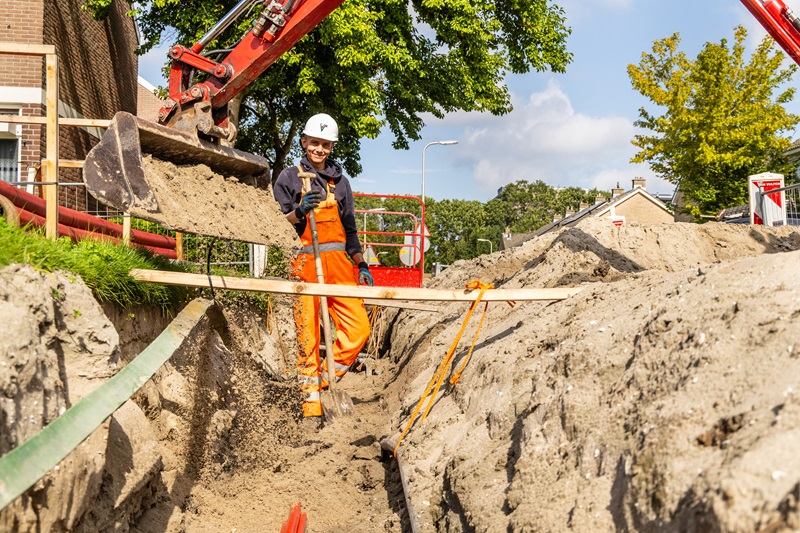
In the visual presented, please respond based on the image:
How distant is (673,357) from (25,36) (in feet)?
47.7

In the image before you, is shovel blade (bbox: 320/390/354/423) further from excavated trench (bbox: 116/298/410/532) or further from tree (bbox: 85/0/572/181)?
tree (bbox: 85/0/572/181)

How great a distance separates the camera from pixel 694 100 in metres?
23.5

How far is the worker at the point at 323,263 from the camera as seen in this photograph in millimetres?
6727

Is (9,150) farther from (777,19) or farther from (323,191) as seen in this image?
(777,19)

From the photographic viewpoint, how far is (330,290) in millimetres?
5289

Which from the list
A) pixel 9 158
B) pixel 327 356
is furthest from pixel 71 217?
pixel 9 158

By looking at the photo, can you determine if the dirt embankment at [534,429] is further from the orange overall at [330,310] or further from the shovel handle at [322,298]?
the shovel handle at [322,298]

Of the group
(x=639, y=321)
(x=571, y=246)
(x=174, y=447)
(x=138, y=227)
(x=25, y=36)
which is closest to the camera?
(x=639, y=321)

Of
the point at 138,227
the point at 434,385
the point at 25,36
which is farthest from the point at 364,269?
the point at 25,36

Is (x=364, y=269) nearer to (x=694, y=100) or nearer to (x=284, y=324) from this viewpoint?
(x=284, y=324)

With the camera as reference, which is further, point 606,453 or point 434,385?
point 434,385

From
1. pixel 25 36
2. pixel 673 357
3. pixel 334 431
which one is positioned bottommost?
pixel 334 431

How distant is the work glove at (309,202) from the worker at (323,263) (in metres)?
0.05

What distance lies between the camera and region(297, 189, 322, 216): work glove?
6508 mm
